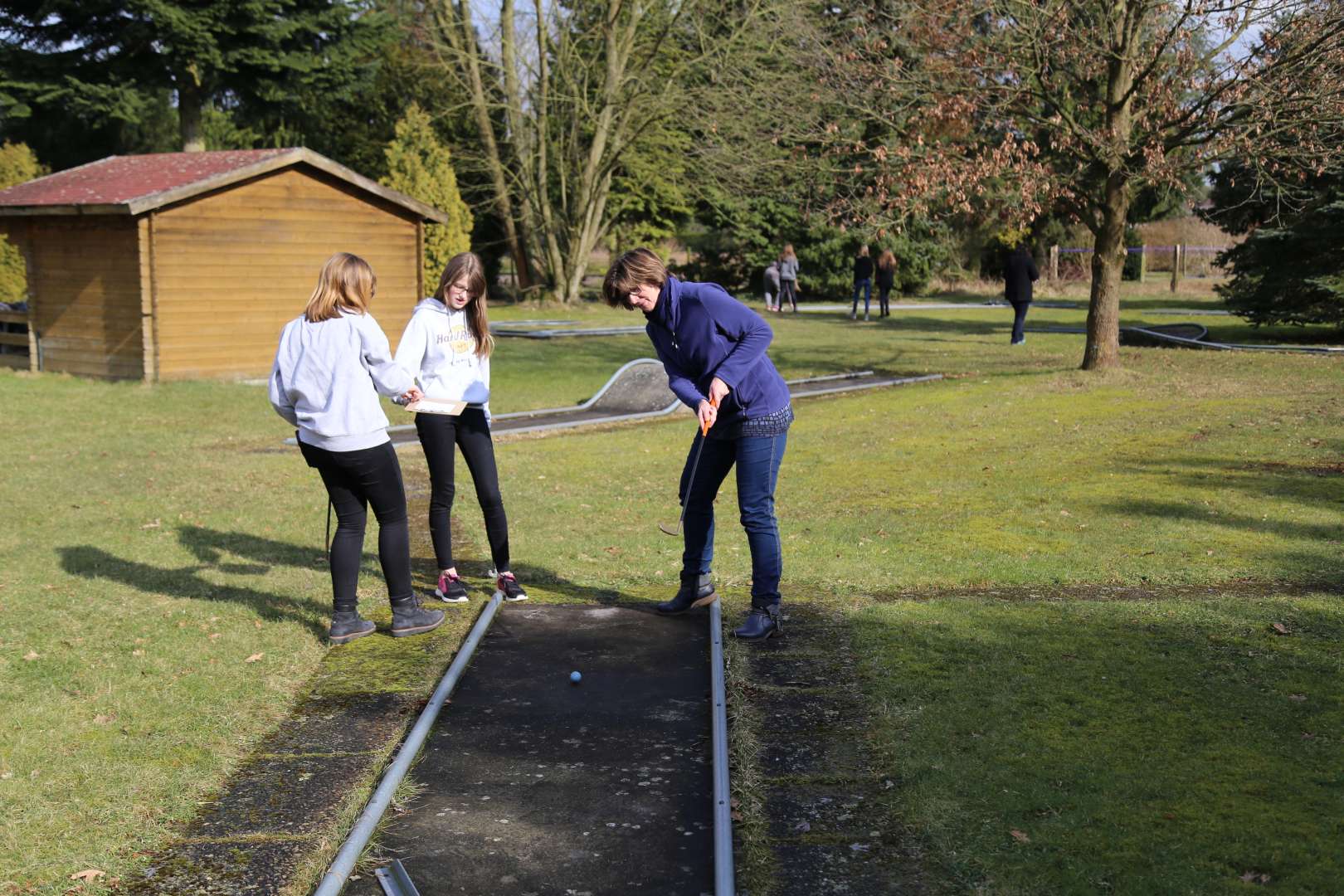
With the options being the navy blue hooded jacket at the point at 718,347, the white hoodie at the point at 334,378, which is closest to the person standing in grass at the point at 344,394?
the white hoodie at the point at 334,378

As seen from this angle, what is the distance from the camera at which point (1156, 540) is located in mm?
8164

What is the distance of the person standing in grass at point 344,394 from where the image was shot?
584cm

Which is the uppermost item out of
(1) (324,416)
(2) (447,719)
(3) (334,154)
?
(3) (334,154)

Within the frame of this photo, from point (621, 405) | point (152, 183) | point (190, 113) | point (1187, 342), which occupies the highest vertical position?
point (190, 113)

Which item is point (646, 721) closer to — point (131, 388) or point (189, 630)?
point (189, 630)

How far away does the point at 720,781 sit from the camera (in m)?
4.39

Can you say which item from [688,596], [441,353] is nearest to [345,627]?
[441,353]

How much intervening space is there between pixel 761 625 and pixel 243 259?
624 inches

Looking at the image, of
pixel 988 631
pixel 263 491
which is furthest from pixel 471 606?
pixel 263 491

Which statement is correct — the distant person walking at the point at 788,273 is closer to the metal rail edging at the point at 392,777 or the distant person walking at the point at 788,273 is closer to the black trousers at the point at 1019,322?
the black trousers at the point at 1019,322

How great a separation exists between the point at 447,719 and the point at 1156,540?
16.6 ft

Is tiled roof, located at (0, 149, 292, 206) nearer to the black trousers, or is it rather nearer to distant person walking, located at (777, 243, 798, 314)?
the black trousers

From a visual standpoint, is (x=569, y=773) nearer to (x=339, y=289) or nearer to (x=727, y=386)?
(x=727, y=386)

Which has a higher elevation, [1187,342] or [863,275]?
[863,275]
